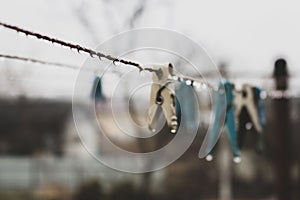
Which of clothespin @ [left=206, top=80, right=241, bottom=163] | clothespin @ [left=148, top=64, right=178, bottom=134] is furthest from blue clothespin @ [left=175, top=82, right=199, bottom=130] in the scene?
clothespin @ [left=148, top=64, right=178, bottom=134]

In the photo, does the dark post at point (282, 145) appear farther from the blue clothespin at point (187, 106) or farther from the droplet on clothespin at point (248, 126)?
the blue clothespin at point (187, 106)

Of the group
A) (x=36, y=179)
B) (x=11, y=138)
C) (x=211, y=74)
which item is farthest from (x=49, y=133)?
(x=211, y=74)

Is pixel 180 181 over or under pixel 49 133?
under

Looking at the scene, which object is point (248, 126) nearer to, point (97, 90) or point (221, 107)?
point (221, 107)

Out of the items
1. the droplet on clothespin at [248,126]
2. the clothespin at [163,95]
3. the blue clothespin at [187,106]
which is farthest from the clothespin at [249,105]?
the clothespin at [163,95]

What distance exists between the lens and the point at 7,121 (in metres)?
16.3

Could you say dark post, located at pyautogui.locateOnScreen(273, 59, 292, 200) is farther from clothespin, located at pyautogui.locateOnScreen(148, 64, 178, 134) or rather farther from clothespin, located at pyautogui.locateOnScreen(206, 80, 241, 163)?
clothespin, located at pyautogui.locateOnScreen(148, 64, 178, 134)

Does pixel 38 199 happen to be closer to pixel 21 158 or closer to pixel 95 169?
pixel 95 169

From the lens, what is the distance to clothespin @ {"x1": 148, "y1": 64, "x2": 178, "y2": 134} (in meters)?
2.54

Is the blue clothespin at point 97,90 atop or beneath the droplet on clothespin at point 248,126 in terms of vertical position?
atop

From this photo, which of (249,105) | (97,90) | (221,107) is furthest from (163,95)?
(249,105)

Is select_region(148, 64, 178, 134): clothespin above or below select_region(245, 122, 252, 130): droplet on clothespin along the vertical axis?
below

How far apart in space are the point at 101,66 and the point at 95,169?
990 centimetres

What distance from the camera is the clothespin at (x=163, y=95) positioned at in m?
2.54
